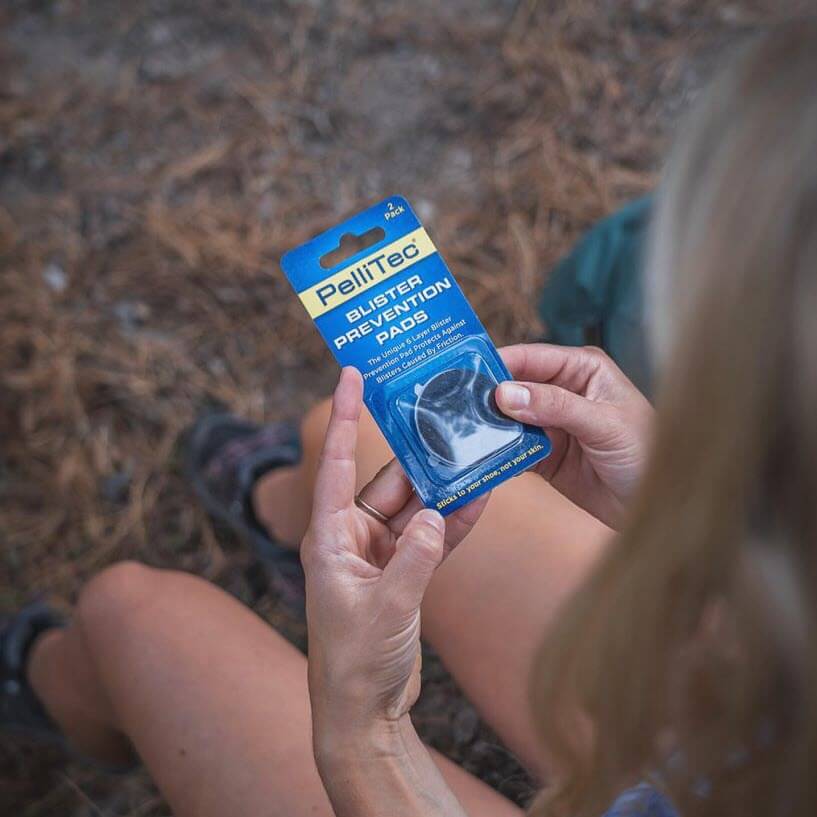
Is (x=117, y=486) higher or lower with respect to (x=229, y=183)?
lower

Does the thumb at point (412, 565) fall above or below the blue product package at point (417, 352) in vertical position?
below

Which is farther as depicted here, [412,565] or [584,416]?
[584,416]

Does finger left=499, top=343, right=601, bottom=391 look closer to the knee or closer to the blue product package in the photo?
the blue product package

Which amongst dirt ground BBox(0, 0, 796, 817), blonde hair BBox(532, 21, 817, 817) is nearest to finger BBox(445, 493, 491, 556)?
blonde hair BBox(532, 21, 817, 817)

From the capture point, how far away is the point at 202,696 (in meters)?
0.95

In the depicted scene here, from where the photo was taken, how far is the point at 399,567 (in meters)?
0.72

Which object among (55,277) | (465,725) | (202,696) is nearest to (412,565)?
(202,696)

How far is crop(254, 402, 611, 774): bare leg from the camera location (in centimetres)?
95

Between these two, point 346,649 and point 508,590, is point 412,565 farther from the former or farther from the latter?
point 508,590

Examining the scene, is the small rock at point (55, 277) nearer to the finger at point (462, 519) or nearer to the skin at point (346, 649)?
the skin at point (346, 649)

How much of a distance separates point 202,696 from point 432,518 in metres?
0.40

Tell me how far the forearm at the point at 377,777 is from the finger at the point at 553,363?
0.40 meters

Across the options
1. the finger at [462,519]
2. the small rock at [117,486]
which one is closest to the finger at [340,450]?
the finger at [462,519]

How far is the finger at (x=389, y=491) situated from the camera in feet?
2.80
